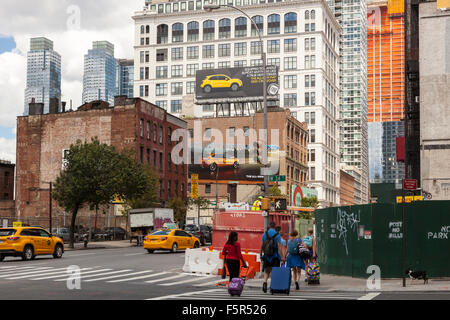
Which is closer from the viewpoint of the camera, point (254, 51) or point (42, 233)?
point (42, 233)

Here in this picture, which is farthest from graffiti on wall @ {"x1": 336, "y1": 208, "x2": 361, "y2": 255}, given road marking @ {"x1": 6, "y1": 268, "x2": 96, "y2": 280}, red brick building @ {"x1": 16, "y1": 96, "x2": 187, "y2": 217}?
red brick building @ {"x1": 16, "y1": 96, "x2": 187, "y2": 217}

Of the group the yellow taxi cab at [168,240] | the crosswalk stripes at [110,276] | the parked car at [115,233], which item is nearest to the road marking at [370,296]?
the crosswalk stripes at [110,276]

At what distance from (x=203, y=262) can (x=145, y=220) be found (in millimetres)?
30346

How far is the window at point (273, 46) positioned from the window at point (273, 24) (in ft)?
6.93

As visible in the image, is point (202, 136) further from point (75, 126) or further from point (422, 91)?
point (422, 91)

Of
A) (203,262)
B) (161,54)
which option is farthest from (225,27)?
(203,262)

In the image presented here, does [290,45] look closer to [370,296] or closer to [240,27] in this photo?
[240,27]

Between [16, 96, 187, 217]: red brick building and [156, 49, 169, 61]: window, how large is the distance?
66.4 metres

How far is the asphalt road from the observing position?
51.5ft

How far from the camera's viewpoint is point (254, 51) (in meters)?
133

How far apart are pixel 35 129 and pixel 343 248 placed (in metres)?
57.2

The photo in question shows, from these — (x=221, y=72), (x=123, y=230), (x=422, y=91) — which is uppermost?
(x=221, y=72)

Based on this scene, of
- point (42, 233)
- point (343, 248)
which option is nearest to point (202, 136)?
point (42, 233)

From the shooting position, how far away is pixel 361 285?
1861 cm
